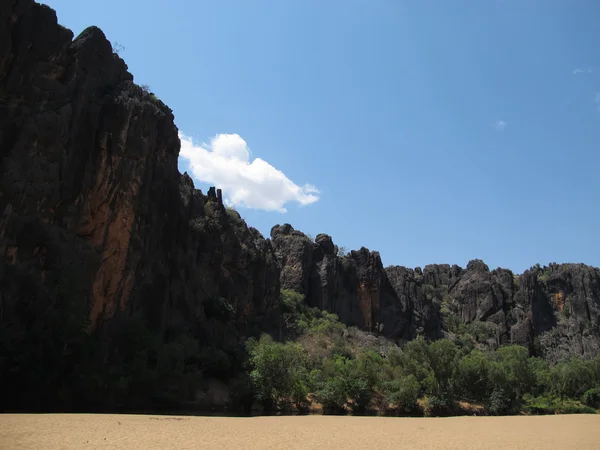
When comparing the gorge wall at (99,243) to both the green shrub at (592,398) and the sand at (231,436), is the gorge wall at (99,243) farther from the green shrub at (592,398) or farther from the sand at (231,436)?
the green shrub at (592,398)

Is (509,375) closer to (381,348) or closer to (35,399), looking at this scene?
(381,348)

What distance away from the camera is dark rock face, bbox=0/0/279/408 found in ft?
112

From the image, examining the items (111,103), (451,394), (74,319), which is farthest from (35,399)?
(451,394)

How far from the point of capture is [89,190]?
42.5 metres

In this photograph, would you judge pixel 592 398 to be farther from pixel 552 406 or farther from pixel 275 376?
pixel 275 376

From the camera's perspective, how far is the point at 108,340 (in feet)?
135

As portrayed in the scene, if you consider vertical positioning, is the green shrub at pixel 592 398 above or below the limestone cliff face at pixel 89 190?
below

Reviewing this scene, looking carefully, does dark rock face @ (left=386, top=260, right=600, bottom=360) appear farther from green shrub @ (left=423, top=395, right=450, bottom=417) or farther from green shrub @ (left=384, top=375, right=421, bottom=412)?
green shrub @ (left=384, top=375, right=421, bottom=412)

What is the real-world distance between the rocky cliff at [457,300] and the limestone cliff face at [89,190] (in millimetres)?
41913

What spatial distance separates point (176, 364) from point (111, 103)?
24312mm

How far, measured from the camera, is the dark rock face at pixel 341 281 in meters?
101

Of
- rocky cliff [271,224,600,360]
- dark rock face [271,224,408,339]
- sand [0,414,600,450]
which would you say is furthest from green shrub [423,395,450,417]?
rocky cliff [271,224,600,360]

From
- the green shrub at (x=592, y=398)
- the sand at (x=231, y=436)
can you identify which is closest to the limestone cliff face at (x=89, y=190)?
the sand at (x=231, y=436)

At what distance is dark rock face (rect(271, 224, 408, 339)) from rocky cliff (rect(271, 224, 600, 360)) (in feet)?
0.67
